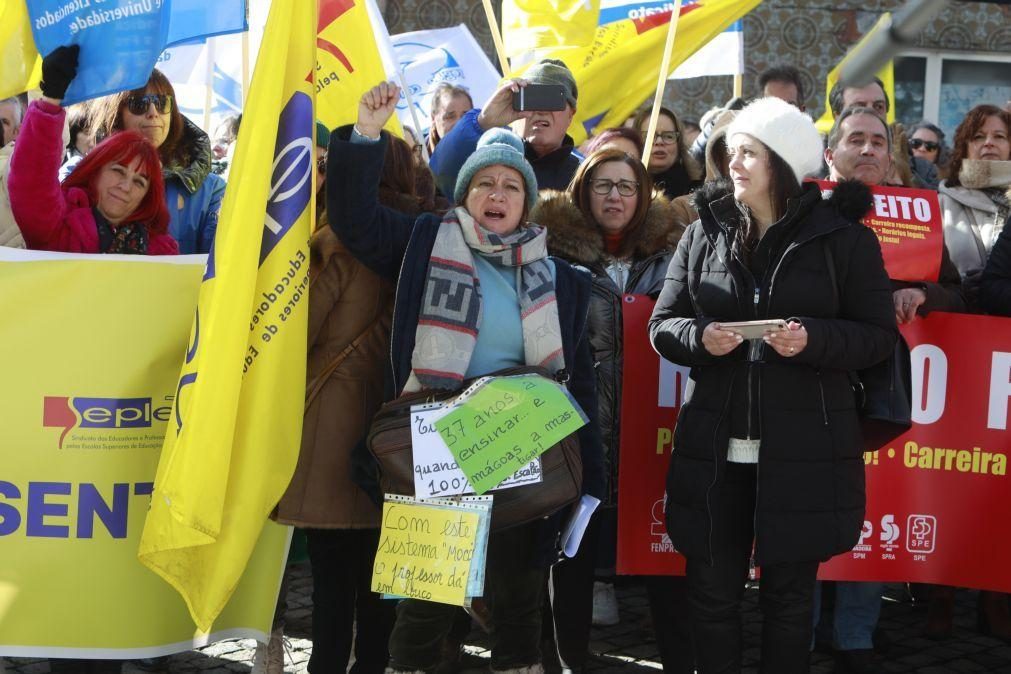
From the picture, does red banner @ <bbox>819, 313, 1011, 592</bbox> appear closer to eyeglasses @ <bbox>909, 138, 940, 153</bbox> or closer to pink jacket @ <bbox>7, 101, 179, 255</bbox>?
pink jacket @ <bbox>7, 101, 179, 255</bbox>

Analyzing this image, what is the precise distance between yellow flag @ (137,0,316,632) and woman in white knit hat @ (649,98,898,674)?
3.83ft

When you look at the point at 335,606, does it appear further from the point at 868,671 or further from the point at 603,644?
the point at 868,671

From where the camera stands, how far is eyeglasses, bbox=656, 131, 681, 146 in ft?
20.8

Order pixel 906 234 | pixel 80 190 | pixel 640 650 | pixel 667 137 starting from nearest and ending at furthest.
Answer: pixel 80 190, pixel 906 234, pixel 640 650, pixel 667 137

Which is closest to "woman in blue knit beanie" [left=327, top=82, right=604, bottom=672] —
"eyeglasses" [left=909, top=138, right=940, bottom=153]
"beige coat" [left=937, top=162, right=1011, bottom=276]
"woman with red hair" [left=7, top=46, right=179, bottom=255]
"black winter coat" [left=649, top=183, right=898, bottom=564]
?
"black winter coat" [left=649, top=183, right=898, bottom=564]

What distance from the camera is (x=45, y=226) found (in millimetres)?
3891

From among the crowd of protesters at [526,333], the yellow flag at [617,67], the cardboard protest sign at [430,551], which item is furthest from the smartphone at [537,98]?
the yellow flag at [617,67]

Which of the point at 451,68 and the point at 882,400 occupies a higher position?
the point at 451,68

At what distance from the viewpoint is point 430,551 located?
3488 millimetres

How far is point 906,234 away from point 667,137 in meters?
2.06

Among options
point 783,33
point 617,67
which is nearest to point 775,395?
point 617,67

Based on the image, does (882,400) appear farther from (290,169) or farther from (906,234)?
(290,169)

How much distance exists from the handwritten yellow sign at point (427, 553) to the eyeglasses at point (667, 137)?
3307mm

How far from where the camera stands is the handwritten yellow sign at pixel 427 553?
3.46 metres
